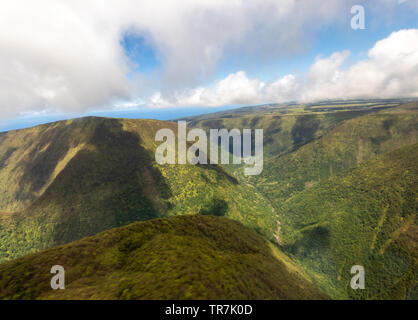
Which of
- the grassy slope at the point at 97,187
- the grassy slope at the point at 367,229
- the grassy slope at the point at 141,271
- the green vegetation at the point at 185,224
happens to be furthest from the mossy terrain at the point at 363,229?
the grassy slope at the point at 141,271

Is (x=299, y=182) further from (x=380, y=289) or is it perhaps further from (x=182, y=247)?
(x=182, y=247)

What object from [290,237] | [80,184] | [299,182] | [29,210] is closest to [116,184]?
[80,184]

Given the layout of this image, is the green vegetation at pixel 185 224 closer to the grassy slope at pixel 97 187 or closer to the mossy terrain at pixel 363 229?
the mossy terrain at pixel 363 229

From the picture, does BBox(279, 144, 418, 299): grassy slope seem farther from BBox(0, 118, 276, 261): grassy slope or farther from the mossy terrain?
BBox(0, 118, 276, 261): grassy slope

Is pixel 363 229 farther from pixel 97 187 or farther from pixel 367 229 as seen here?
pixel 97 187

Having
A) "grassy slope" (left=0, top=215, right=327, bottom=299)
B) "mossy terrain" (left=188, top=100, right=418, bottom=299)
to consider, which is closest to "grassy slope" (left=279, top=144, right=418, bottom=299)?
"mossy terrain" (left=188, top=100, right=418, bottom=299)

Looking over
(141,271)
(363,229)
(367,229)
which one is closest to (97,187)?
(141,271)
